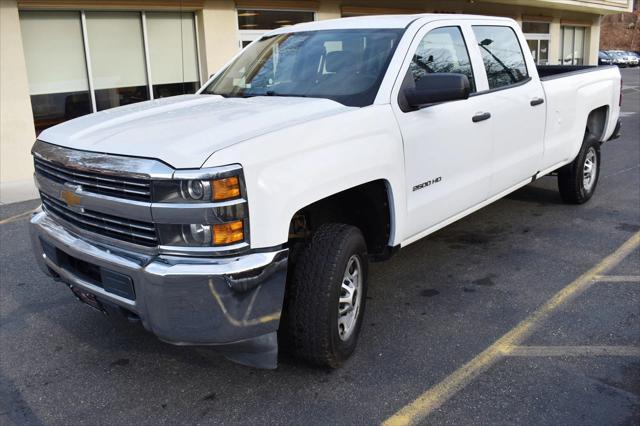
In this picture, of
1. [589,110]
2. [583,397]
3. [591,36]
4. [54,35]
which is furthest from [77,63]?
[591,36]

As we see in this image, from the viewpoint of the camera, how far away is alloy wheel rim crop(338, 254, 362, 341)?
357 cm

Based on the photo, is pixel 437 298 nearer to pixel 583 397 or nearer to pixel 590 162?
pixel 583 397

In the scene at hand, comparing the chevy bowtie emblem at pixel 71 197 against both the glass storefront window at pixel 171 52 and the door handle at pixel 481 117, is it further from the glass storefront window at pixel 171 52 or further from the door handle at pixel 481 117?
the glass storefront window at pixel 171 52

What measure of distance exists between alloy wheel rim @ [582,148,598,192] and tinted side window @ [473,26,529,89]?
1757 millimetres

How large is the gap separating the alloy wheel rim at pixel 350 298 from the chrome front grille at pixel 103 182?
119cm

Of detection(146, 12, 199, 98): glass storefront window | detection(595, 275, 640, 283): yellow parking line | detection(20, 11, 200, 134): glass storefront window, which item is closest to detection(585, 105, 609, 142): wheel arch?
detection(595, 275, 640, 283): yellow parking line

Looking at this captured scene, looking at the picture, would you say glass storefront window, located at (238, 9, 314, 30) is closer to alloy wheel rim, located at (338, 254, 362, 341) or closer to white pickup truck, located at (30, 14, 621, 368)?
white pickup truck, located at (30, 14, 621, 368)

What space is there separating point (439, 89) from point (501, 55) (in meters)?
1.75

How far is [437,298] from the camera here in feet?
14.9

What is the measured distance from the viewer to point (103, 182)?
3.11m

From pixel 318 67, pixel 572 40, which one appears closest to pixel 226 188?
pixel 318 67

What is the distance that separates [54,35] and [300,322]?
9.00 m

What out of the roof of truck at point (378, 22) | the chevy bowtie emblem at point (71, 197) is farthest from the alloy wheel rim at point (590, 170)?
the chevy bowtie emblem at point (71, 197)

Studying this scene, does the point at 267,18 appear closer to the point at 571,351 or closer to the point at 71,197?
the point at 71,197
